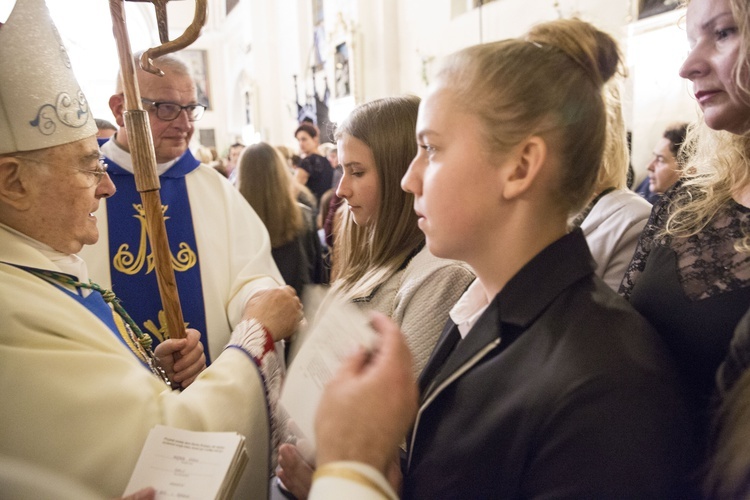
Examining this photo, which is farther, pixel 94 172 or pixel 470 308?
pixel 94 172

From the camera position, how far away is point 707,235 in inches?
46.8

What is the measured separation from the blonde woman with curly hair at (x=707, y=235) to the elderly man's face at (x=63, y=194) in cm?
136

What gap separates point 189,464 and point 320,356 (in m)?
0.37

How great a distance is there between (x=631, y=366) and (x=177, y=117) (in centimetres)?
209

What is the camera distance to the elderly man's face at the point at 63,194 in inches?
55.3

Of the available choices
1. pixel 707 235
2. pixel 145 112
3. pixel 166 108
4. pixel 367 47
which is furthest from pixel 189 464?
pixel 367 47

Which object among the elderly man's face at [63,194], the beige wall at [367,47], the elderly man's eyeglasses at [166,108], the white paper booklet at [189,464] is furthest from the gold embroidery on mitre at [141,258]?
the beige wall at [367,47]

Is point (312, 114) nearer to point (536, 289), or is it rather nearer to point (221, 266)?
point (221, 266)

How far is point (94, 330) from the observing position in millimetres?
1333

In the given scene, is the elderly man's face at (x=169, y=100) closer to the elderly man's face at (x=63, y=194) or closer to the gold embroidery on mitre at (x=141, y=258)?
the gold embroidery on mitre at (x=141, y=258)

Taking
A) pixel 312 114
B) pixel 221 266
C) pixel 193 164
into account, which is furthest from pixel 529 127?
pixel 312 114

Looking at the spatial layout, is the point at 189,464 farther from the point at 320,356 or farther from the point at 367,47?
the point at 367,47

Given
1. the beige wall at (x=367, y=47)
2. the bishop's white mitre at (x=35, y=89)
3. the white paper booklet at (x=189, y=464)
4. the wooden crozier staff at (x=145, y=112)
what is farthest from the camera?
the beige wall at (x=367, y=47)

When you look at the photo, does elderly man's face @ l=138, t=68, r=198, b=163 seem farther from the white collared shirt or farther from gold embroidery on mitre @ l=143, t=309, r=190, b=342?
the white collared shirt
